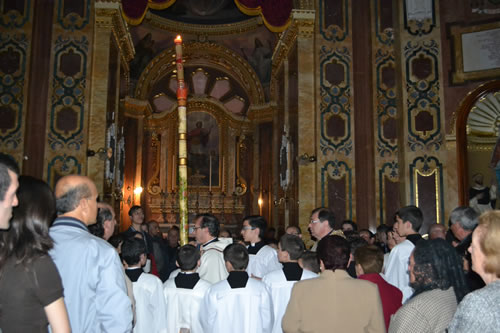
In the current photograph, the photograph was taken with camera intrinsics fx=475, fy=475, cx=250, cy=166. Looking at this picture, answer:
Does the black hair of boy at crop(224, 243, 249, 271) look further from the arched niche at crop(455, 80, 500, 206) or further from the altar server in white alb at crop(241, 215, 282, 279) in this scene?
the arched niche at crop(455, 80, 500, 206)

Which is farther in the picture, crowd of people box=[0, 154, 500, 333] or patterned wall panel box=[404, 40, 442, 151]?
patterned wall panel box=[404, 40, 442, 151]

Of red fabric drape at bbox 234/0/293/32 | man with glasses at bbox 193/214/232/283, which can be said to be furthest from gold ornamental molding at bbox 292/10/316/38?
man with glasses at bbox 193/214/232/283

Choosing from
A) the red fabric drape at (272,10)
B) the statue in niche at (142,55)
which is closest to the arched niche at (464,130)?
the red fabric drape at (272,10)

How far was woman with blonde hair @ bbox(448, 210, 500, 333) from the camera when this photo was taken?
1.97 metres

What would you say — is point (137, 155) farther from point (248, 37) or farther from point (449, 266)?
point (449, 266)

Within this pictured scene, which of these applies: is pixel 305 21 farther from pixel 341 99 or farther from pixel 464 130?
Result: pixel 464 130

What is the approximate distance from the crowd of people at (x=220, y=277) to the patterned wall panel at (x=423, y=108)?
5.16m

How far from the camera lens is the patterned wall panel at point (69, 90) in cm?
1048

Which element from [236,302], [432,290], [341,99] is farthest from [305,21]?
[432,290]

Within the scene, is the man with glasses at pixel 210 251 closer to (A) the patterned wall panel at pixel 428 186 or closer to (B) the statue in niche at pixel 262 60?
(A) the patterned wall panel at pixel 428 186

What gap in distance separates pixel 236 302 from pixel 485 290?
2600 mm

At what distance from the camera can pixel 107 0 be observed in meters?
10.9

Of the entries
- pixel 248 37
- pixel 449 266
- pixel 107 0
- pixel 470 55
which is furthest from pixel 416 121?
pixel 248 37

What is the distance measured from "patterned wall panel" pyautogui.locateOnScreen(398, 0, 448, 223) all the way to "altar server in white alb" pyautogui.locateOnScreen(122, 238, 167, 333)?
7.43 m
